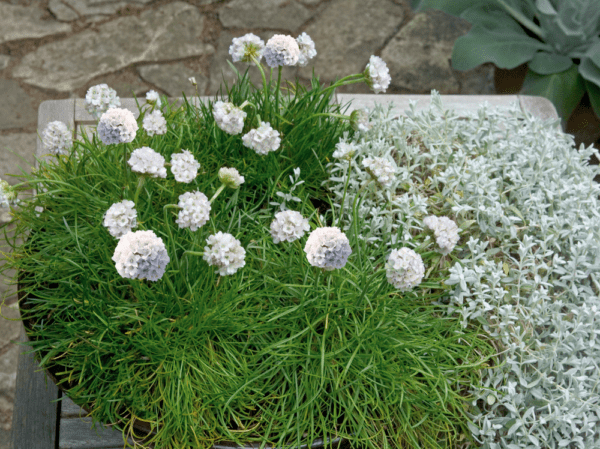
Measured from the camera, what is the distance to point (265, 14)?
318cm

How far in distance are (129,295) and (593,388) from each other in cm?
103

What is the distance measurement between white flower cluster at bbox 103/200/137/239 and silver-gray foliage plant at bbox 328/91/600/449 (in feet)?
1.85

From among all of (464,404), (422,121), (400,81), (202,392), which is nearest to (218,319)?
(202,392)

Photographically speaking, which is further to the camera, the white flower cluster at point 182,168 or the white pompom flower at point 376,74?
the white pompom flower at point 376,74

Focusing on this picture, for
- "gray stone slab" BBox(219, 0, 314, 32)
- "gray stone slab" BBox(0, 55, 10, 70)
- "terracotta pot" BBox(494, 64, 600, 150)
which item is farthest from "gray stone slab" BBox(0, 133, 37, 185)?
"terracotta pot" BBox(494, 64, 600, 150)

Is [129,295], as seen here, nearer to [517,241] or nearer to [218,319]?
[218,319]

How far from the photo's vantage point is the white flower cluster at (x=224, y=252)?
Answer: 39.6 inches

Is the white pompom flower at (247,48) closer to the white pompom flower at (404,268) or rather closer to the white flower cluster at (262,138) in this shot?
the white flower cluster at (262,138)

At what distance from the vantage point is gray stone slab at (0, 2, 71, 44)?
3.05 metres

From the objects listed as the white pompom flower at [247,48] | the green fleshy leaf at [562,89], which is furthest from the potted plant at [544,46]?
the white pompom flower at [247,48]

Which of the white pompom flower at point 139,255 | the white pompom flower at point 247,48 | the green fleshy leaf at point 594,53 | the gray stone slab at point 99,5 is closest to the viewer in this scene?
the white pompom flower at point 139,255

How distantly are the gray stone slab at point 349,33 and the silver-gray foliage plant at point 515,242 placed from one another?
4.96 feet

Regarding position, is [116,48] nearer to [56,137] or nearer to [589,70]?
[56,137]

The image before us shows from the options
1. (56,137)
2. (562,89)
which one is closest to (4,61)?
(56,137)
